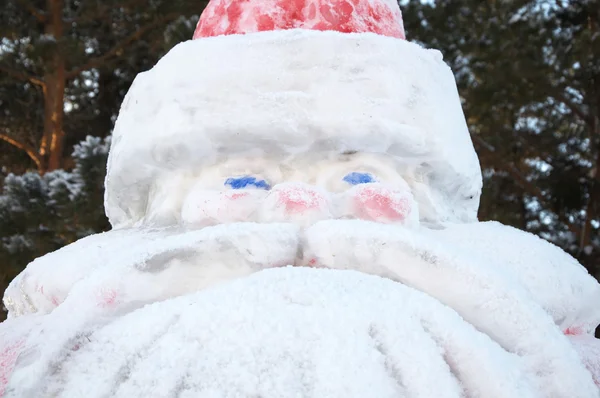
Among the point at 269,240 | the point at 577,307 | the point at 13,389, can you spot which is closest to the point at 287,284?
the point at 269,240

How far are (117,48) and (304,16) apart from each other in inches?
141

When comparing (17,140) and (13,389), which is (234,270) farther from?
(17,140)

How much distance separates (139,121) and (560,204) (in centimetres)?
389

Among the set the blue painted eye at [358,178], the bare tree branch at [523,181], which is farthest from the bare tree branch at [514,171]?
the blue painted eye at [358,178]

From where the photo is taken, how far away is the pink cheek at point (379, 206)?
819mm

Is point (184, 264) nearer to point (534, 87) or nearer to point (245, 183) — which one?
point (245, 183)

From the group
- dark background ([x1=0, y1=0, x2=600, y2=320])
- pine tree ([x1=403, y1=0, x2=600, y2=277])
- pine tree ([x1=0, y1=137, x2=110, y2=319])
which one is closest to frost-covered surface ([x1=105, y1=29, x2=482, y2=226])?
pine tree ([x1=0, y1=137, x2=110, y2=319])

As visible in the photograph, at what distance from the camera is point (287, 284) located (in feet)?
2.10

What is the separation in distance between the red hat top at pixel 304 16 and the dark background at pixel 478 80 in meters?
2.46

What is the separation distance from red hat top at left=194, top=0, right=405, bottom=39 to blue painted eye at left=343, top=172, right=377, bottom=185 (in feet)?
0.90

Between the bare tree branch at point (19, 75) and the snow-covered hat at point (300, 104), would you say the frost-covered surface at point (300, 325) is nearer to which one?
the snow-covered hat at point (300, 104)

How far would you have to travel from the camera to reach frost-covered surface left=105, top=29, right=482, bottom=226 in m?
0.89

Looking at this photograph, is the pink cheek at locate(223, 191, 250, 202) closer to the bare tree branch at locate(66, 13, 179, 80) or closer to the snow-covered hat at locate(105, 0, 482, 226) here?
the snow-covered hat at locate(105, 0, 482, 226)

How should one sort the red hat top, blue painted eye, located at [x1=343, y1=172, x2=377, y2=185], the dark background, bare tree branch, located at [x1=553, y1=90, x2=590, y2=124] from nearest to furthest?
blue painted eye, located at [x1=343, y1=172, x2=377, y2=185]
the red hat top
the dark background
bare tree branch, located at [x1=553, y1=90, x2=590, y2=124]
